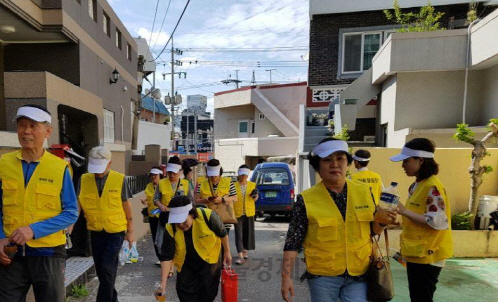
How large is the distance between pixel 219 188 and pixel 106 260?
A: 214 cm

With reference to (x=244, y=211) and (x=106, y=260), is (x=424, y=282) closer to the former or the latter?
(x=106, y=260)

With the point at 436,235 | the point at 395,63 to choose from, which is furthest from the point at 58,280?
the point at 395,63

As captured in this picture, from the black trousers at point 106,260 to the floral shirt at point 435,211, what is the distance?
127 inches

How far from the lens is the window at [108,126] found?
945 cm

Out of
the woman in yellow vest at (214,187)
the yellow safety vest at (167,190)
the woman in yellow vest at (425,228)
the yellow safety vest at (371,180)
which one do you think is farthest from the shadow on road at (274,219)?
the woman in yellow vest at (425,228)

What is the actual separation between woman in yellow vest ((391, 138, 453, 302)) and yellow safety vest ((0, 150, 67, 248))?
2.70 meters

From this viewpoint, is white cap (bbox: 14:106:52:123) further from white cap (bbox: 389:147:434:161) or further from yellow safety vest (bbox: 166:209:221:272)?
white cap (bbox: 389:147:434:161)

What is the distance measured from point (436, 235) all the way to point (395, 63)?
6.90 metres

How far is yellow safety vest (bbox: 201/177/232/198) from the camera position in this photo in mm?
5164

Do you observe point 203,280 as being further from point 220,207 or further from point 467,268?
point 467,268

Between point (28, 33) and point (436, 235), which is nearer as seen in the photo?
point (436, 235)

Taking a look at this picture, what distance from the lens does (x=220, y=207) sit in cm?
484

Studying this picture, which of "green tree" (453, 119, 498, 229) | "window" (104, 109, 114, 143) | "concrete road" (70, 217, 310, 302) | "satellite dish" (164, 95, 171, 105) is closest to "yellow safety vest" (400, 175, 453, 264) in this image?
"concrete road" (70, 217, 310, 302)

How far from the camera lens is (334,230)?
213cm
